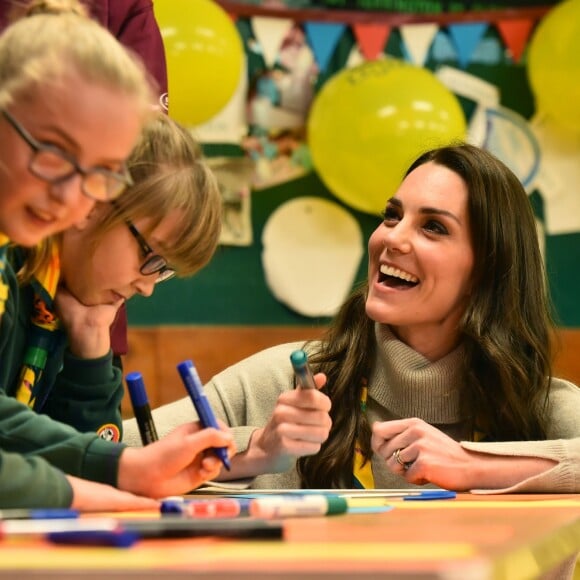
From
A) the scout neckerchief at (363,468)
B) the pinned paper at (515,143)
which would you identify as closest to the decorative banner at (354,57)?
the pinned paper at (515,143)

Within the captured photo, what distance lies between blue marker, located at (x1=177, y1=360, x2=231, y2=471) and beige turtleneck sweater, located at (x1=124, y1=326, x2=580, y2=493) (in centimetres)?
62

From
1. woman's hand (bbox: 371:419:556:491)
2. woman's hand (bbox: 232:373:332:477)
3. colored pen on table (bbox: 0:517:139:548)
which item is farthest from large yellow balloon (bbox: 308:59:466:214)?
colored pen on table (bbox: 0:517:139:548)

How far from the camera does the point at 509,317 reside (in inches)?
81.1

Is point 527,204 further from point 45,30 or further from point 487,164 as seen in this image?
point 45,30

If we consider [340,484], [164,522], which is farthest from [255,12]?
[164,522]

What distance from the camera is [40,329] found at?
1.45m

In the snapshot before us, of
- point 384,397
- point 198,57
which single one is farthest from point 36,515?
point 198,57

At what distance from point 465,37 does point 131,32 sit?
211cm

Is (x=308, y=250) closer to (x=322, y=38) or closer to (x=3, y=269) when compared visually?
(x=322, y=38)

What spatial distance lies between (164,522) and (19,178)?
356 mm

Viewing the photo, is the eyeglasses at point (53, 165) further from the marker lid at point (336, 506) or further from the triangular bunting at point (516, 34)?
the triangular bunting at point (516, 34)

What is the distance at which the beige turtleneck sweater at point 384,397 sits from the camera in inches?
77.4

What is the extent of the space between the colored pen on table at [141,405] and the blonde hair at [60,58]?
352 millimetres

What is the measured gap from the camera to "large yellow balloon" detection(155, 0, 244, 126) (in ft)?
9.99
